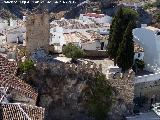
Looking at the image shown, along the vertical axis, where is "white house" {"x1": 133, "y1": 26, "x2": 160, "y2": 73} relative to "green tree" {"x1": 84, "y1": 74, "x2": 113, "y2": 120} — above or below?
above

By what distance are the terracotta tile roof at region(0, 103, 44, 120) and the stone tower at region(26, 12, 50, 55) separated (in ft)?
39.4

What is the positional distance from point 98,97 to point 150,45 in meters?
9.98

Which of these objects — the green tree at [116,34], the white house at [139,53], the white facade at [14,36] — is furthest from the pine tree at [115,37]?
the white facade at [14,36]

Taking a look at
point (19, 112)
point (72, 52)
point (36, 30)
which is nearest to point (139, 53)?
point (72, 52)

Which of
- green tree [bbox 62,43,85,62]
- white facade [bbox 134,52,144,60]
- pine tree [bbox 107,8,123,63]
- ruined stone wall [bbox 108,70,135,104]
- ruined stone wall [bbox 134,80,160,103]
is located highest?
pine tree [bbox 107,8,123,63]

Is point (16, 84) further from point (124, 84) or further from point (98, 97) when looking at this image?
point (124, 84)

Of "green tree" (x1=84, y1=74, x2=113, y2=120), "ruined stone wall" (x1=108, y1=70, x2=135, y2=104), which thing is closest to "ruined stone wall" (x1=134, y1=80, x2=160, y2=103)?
"ruined stone wall" (x1=108, y1=70, x2=135, y2=104)

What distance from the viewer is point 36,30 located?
120 feet

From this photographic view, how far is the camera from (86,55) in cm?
4025

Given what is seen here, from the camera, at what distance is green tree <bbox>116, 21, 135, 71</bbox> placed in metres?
35.9

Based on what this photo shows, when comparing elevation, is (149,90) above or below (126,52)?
below

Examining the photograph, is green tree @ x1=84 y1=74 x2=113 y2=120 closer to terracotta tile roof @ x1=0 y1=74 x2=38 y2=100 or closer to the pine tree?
the pine tree

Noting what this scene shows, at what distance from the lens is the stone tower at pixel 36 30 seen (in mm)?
36438

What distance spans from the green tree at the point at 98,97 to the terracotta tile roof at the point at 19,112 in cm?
948
